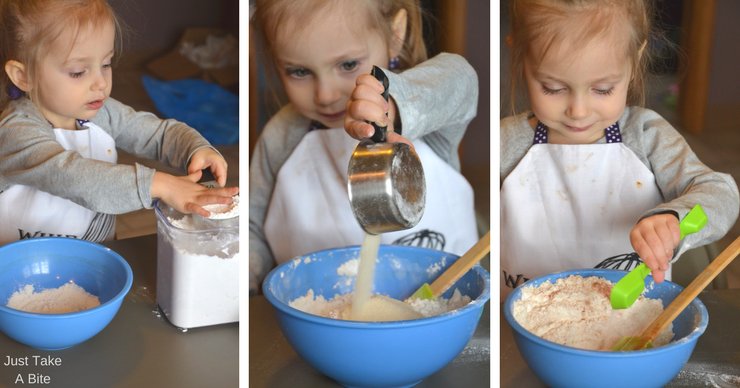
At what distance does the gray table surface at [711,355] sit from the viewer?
0.69 metres

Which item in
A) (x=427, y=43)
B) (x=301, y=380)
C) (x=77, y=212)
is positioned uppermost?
(x=427, y=43)

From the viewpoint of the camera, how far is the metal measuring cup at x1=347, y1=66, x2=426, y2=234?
68 cm

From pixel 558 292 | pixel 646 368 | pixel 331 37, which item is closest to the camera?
pixel 646 368

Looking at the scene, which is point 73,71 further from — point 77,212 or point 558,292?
point 558,292

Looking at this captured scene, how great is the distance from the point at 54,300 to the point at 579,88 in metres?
0.52

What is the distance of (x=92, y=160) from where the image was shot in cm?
77

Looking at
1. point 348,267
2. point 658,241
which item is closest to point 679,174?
point 658,241

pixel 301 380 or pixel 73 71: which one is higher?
pixel 73 71

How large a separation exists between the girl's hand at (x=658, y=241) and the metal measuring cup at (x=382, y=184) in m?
0.19

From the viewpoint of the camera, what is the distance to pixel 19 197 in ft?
2.62

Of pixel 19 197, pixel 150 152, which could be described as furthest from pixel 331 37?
pixel 19 197

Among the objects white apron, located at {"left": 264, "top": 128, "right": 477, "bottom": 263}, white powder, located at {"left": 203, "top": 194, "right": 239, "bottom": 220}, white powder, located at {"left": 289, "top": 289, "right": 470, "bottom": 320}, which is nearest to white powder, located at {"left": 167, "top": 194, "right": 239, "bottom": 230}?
white powder, located at {"left": 203, "top": 194, "right": 239, "bottom": 220}

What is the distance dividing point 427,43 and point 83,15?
0.38 meters

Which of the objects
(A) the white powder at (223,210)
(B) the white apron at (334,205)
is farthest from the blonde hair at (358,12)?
(A) the white powder at (223,210)
